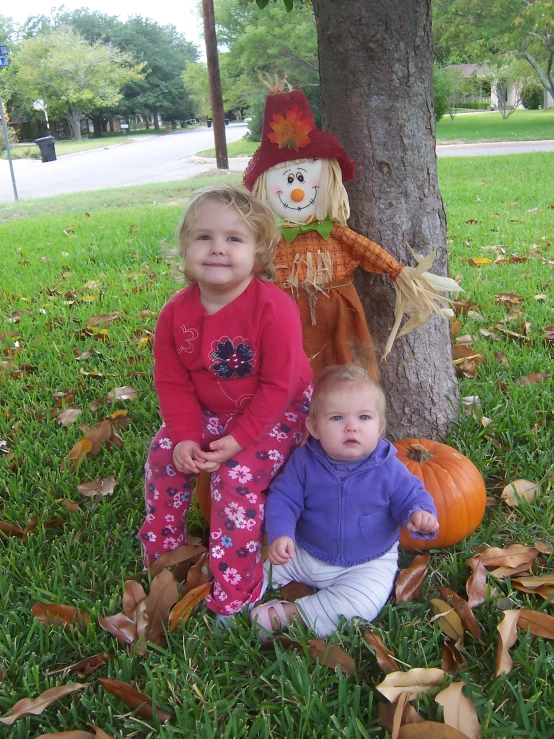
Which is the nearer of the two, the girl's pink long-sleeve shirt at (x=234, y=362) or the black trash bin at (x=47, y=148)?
the girl's pink long-sleeve shirt at (x=234, y=362)

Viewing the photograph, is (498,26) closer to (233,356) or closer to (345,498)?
(233,356)

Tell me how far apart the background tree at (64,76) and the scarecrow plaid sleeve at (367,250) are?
177 feet

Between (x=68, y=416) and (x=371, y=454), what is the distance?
1.60 m

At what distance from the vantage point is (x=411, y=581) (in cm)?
193

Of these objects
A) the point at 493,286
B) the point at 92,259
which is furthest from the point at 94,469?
the point at 92,259

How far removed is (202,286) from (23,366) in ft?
6.18

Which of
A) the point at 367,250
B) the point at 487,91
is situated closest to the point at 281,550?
the point at 367,250

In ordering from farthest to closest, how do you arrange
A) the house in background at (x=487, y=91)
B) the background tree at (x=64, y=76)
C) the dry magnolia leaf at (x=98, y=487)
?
1. the background tree at (x=64, y=76)
2. the house in background at (x=487, y=91)
3. the dry magnolia leaf at (x=98, y=487)

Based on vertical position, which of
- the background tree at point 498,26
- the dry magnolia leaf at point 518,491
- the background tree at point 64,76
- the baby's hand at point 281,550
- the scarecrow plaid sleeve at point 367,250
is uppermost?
the background tree at point 64,76

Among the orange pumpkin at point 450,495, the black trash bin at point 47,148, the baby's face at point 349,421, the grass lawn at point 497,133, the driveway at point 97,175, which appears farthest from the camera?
the black trash bin at point 47,148

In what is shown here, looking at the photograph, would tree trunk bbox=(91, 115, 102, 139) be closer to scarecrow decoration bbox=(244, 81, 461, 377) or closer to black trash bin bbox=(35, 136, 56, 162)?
black trash bin bbox=(35, 136, 56, 162)

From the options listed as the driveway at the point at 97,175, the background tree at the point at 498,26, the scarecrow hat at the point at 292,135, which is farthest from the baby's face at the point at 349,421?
the background tree at the point at 498,26

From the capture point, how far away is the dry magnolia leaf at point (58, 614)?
179 cm

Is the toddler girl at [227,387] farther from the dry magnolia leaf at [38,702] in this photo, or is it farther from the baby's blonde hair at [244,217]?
the dry magnolia leaf at [38,702]
